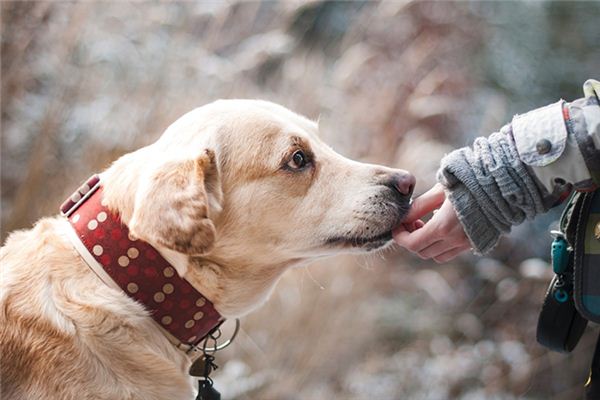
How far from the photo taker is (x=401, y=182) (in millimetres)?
2160

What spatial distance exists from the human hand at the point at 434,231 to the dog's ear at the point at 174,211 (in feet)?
1.97

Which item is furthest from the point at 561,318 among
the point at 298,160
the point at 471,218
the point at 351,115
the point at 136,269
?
the point at 351,115

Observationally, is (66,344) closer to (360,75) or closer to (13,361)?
(13,361)

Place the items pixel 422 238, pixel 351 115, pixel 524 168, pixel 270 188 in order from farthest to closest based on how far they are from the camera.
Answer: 1. pixel 351 115
2. pixel 270 188
3. pixel 422 238
4. pixel 524 168

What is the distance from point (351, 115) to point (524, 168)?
6.95ft

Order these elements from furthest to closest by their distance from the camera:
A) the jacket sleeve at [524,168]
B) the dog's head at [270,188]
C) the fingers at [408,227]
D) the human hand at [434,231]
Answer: the fingers at [408,227] < the dog's head at [270,188] < the human hand at [434,231] < the jacket sleeve at [524,168]

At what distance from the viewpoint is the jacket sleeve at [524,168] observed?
170 centimetres

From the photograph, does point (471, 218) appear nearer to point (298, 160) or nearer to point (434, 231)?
point (434, 231)

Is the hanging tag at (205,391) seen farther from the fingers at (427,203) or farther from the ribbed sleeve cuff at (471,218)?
the ribbed sleeve cuff at (471,218)

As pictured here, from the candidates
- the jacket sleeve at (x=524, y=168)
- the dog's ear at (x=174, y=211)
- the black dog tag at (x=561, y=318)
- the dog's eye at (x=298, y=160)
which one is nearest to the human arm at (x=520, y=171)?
the jacket sleeve at (x=524, y=168)

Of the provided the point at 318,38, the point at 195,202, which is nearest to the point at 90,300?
the point at 195,202

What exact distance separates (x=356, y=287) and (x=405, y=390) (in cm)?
64

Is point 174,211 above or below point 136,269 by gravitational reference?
above

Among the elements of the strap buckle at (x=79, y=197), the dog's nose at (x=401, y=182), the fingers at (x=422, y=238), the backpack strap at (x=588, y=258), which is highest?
the strap buckle at (x=79, y=197)
